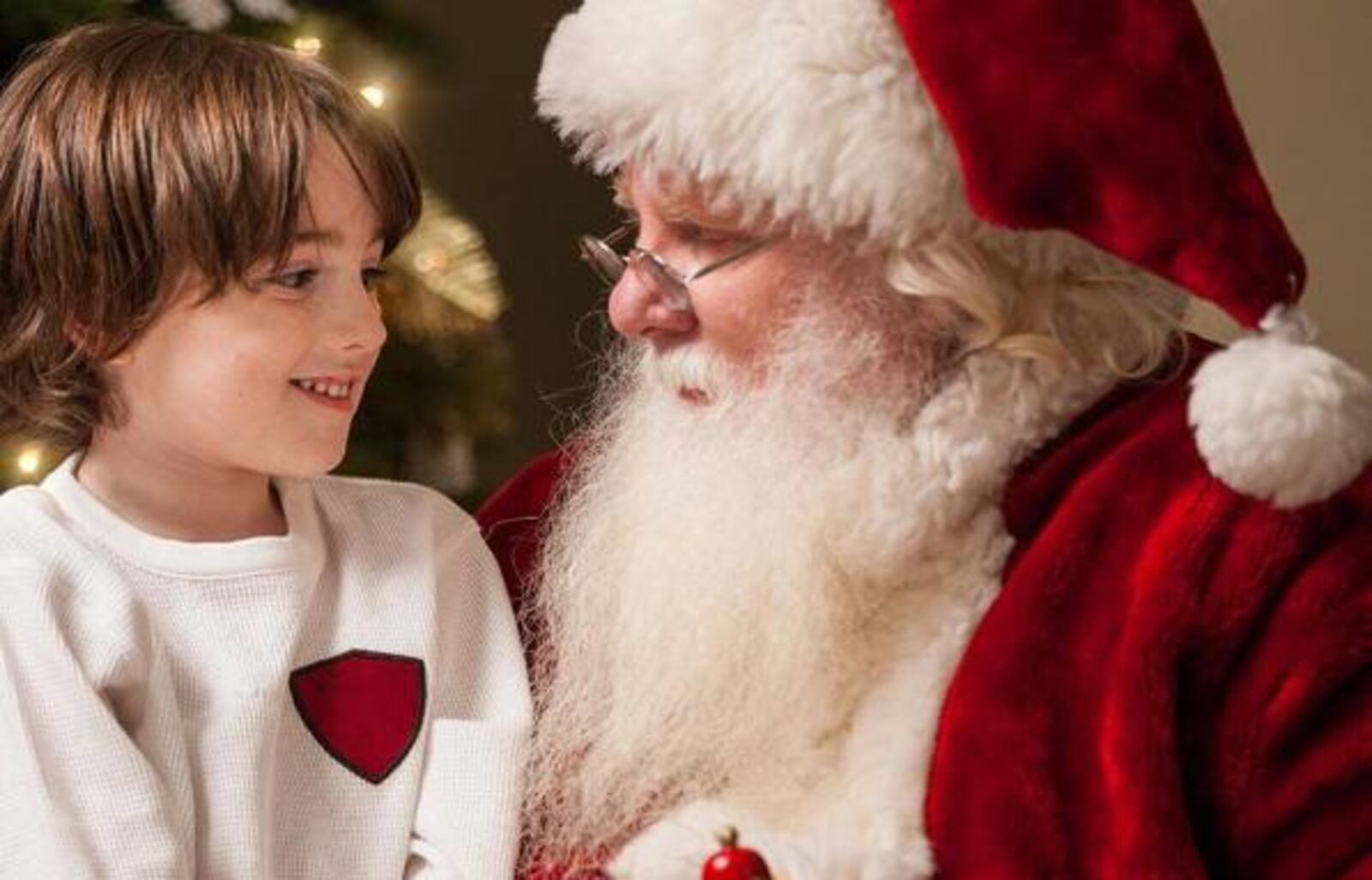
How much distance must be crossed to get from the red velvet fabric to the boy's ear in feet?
2.10

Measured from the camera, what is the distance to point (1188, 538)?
1303 millimetres

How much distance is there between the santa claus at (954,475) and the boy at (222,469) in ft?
0.45

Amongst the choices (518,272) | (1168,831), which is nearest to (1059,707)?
(1168,831)

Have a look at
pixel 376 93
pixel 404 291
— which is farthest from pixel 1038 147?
pixel 404 291

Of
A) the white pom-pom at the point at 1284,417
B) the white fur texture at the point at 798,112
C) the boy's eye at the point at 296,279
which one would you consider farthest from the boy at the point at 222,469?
the white pom-pom at the point at 1284,417

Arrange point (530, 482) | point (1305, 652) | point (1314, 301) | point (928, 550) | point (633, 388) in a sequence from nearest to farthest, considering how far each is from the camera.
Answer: point (1305, 652)
point (928, 550)
point (633, 388)
point (530, 482)
point (1314, 301)

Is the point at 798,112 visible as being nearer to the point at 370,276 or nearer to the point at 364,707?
the point at 370,276

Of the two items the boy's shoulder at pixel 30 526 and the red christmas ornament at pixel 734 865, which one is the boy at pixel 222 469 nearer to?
the boy's shoulder at pixel 30 526

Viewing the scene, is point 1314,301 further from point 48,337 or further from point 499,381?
point 48,337

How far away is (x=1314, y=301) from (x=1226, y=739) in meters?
0.98

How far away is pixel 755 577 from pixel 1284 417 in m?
0.42

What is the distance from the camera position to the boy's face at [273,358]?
1411mm

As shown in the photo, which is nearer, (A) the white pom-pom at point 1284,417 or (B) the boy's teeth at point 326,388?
(A) the white pom-pom at point 1284,417

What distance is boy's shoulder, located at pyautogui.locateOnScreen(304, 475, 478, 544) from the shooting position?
1.55 m
